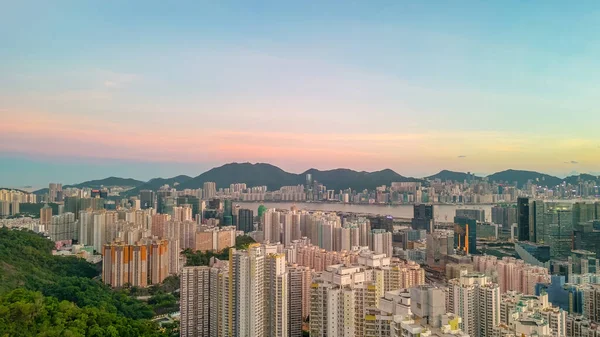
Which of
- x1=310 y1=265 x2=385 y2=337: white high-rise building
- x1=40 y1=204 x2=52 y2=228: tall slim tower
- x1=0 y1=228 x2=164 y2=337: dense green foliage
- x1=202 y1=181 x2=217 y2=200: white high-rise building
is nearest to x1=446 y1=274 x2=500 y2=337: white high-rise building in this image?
x1=310 y1=265 x2=385 y2=337: white high-rise building

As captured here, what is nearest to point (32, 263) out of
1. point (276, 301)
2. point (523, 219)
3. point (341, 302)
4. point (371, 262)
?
point (276, 301)

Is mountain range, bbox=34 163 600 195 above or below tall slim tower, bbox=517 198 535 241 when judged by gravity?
above

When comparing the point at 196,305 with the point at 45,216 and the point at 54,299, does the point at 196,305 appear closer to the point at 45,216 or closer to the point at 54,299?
the point at 54,299

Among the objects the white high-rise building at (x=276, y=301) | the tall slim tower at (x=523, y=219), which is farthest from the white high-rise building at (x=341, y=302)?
the tall slim tower at (x=523, y=219)

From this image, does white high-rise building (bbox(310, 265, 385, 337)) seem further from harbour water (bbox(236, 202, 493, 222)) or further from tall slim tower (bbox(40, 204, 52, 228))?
tall slim tower (bbox(40, 204, 52, 228))

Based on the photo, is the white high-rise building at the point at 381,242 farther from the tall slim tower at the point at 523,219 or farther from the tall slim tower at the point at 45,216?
the tall slim tower at the point at 45,216

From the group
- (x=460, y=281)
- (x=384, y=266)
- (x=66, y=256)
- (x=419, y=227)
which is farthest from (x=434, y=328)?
(x=419, y=227)

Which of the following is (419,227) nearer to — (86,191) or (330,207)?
(330,207)

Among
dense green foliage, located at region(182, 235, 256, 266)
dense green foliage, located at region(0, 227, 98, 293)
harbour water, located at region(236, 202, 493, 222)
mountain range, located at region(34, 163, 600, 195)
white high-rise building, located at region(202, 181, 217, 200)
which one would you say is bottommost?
dense green foliage, located at region(182, 235, 256, 266)
